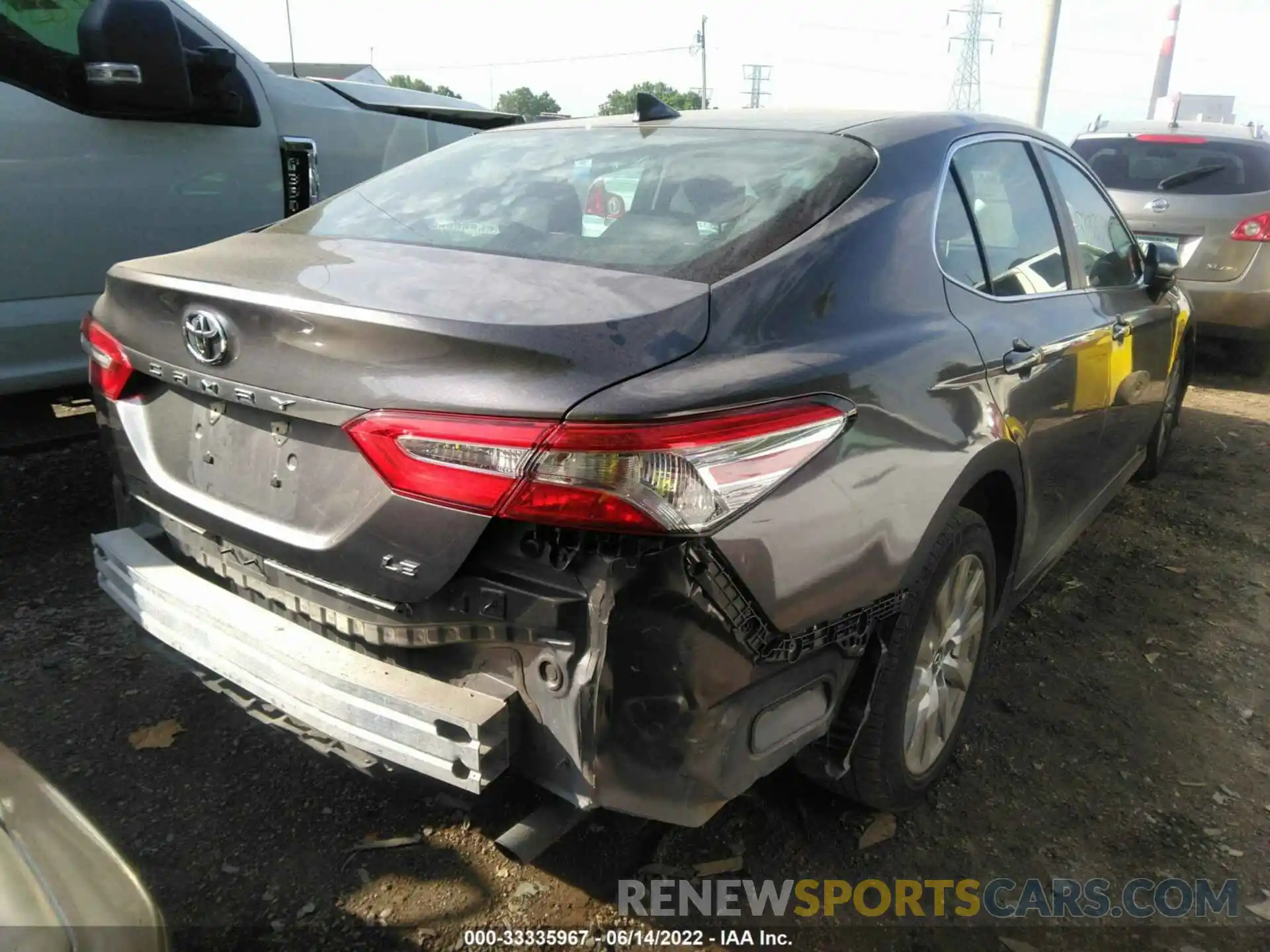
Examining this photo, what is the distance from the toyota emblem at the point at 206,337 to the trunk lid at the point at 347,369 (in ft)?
0.06

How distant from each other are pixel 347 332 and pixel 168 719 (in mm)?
1636

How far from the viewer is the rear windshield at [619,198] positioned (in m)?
2.09

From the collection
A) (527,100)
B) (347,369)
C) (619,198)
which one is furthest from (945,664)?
(527,100)

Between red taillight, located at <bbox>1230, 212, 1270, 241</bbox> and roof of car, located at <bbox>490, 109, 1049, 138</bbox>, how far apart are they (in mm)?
5085

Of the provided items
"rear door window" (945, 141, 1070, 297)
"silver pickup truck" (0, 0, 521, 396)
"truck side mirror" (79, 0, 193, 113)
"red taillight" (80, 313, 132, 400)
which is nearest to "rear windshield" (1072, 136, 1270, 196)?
"rear door window" (945, 141, 1070, 297)

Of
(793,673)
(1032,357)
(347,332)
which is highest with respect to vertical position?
(347,332)

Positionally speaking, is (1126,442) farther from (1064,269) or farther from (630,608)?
(630,608)

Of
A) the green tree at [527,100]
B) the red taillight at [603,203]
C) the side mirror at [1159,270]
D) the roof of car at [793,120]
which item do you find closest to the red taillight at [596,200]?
the red taillight at [603,203]

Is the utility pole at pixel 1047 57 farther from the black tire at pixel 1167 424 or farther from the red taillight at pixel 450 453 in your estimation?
the red taillight at pixel 450 453

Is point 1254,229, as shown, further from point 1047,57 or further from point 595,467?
point 1047,57

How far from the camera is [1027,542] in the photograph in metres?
2.92

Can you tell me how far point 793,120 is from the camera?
264cm

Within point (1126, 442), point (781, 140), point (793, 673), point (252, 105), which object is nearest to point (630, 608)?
point (793, 673)

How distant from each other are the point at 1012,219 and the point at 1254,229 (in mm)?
5341
